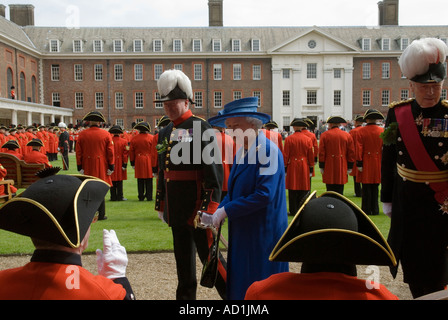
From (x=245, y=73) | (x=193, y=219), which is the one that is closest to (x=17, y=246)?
(x=193, y=219)

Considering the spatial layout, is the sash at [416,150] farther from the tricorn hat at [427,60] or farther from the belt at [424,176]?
the tricorn hat at [427,60]

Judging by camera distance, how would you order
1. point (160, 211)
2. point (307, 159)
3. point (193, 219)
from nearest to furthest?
point (193, 219) < point (160, 211) < point (307, 159)

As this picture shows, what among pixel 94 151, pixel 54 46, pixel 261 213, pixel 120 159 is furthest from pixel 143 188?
pixel 54 46

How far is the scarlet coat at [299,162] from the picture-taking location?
943cm

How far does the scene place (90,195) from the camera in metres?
2.03

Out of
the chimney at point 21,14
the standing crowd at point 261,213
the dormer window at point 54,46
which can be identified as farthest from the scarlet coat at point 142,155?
the chimney at point 21,14

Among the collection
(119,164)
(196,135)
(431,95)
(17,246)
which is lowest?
(17,246)

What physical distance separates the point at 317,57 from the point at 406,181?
1900 inches

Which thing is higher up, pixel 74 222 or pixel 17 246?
pixel 74 222

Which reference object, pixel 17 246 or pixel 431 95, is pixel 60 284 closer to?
pixel 431 95

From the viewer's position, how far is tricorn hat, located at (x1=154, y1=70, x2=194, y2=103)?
3.90m

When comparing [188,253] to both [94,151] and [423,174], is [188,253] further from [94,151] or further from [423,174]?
[94,151]

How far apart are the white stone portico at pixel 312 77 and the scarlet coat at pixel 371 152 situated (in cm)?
4003
